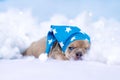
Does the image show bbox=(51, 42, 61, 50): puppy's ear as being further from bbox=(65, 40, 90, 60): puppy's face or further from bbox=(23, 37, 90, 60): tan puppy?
bbox=(65, 40, 90, 60): puppy's face

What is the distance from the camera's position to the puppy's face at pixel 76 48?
2.54 metres

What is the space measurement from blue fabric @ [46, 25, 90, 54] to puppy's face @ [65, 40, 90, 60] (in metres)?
0.03

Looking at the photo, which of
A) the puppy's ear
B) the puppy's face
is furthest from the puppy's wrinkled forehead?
the puppy's ear

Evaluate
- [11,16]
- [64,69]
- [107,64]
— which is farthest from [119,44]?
[11,16]

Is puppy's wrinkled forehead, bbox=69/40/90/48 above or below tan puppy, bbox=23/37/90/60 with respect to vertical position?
above

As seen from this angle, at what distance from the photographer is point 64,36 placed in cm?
257

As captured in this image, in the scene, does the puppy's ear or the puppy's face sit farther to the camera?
the puppy's ear

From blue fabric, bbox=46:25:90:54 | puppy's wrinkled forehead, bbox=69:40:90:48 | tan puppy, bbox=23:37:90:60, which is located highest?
blue fabric, bbox=46:25:90:54

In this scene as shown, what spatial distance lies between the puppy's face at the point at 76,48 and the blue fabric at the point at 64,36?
32 mm

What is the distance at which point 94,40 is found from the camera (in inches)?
101

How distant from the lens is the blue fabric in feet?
8.45

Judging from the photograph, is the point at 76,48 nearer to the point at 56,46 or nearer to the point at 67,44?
the point at 67,44

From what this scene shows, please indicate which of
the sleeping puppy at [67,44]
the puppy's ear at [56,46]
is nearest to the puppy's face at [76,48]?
the sleeping puppy at [67,44]

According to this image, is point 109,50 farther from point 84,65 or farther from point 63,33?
point 63,33
